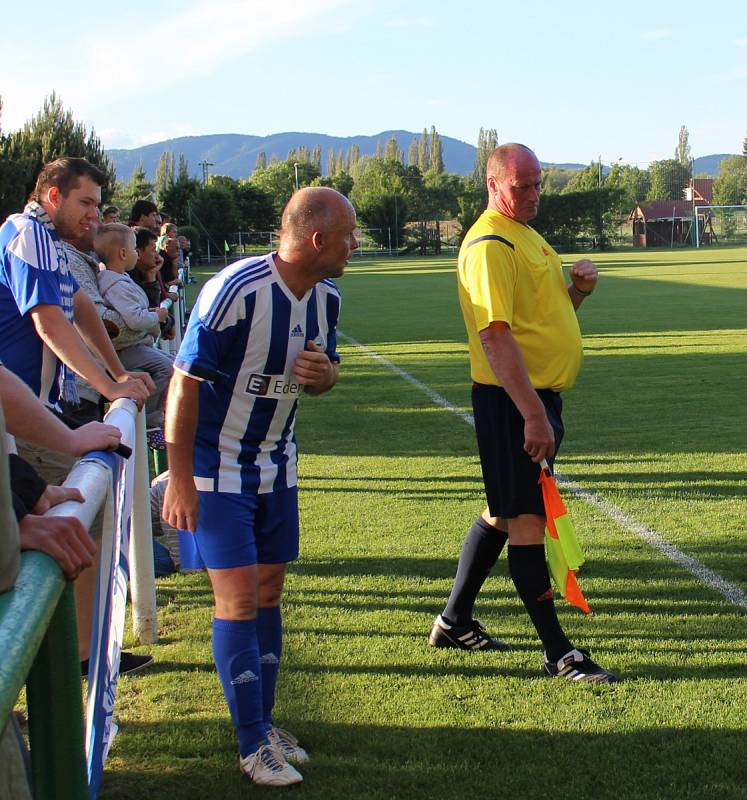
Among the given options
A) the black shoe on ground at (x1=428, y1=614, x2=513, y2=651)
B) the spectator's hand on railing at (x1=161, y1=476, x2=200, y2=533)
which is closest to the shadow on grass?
the black shoe on ground at (x1=428, y1=614, x2=513, y2=651)

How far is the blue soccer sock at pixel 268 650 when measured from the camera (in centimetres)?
364

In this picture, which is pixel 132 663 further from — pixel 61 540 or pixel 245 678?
pixel 61 540

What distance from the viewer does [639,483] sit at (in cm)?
757

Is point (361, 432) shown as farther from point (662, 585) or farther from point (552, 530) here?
point (552, 530)

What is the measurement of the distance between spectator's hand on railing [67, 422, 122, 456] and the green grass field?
1.27m

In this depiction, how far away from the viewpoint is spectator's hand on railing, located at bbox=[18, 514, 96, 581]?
5.73 ft

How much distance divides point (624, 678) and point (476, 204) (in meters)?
84.3

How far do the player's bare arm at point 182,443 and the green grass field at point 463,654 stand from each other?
89 centimetres

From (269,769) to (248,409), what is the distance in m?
1.15

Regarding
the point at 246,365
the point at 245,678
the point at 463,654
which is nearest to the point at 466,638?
the point at 463,654

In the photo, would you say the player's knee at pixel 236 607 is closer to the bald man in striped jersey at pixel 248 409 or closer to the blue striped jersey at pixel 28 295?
the bald man in striped jersey at pixel 248 409

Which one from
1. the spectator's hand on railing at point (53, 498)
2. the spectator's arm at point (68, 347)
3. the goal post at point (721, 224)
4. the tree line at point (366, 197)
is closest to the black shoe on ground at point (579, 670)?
the spectator's arm at point (68, 347)

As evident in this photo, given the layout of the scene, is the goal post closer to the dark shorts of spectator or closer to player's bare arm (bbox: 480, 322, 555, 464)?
the dark shorts of spectator

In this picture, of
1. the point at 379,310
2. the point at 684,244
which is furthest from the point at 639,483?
the point at 684,244
